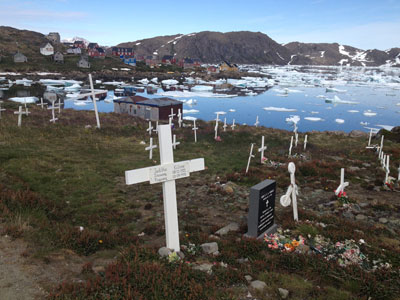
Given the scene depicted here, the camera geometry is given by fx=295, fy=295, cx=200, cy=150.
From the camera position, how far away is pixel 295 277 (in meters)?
5.91

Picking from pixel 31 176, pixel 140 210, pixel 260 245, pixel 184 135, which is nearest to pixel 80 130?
pixel 184 135

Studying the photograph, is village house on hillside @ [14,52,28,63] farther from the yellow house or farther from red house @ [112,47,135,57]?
the yellow house

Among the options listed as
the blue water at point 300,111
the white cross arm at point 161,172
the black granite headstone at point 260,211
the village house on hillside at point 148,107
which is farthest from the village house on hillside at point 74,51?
the white cross arm at point 161,172

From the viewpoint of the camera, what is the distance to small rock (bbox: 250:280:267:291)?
543cm

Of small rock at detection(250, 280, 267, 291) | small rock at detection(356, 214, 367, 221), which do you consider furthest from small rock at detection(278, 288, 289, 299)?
small rock at detection(356, 214, 367, 221)

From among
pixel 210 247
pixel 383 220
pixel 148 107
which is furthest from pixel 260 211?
pixel 148 107

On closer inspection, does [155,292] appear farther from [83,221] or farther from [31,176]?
[31,176]

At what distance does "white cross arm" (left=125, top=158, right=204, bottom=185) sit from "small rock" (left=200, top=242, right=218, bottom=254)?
1.77 metres

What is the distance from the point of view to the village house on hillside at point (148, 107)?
36375 mm

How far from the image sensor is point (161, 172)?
21.4ft

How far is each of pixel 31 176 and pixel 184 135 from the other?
1618 cm

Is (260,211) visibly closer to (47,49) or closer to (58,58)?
(58,58)

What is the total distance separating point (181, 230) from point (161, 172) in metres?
2.93

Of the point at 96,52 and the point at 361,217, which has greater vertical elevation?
the point at 96,52
